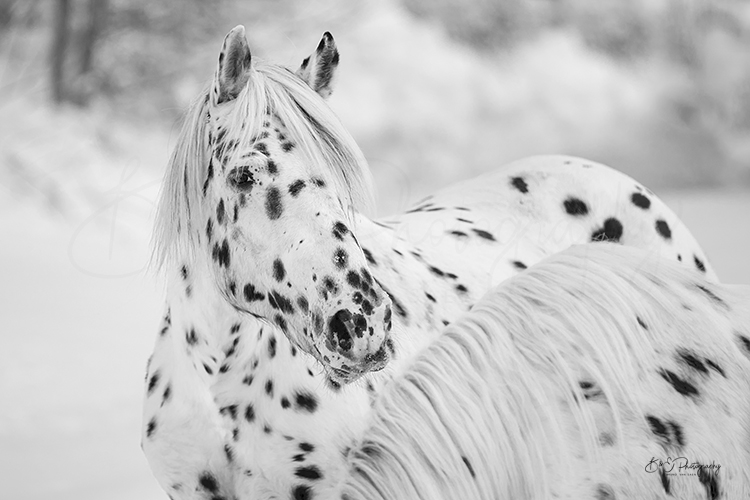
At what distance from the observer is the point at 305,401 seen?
1.13 metres

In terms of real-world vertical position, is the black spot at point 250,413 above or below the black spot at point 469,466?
above

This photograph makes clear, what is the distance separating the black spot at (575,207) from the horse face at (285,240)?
30.1 inches

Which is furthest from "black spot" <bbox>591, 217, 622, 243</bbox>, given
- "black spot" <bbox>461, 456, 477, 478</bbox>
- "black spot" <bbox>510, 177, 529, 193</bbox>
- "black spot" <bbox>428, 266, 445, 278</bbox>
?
"black spot" <bbox>461, 456, 477, 478</bbox>

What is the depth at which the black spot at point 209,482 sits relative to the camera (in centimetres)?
114

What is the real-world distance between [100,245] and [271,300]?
3.15 m

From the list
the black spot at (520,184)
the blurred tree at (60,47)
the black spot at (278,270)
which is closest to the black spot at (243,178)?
the black spot at (278,270)

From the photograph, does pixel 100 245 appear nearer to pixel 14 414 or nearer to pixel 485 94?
pixel 14 414

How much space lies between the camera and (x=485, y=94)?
5.19m

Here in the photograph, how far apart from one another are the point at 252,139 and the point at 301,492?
505 mm

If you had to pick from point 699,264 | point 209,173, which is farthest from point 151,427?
point 699,264

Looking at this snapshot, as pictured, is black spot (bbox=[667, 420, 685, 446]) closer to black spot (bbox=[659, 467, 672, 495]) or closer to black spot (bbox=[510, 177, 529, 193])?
black spot (bbox=[659, 467, 672, 495])

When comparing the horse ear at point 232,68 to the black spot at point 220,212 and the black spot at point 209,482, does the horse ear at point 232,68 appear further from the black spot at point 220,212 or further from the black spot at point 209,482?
the black spot at point 209,482

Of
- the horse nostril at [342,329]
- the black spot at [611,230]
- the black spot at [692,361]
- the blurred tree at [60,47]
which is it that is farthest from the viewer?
the blurred tree at [60,47]

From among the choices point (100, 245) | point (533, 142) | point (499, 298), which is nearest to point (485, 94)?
point (533, 142)
